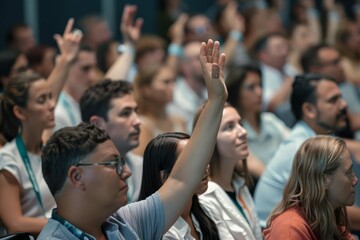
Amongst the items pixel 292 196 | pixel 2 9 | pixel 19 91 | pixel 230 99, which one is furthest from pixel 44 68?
pixel 292 196

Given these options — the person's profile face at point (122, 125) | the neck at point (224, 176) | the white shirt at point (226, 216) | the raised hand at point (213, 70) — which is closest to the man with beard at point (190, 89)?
the person's profile face at point (122, 125)

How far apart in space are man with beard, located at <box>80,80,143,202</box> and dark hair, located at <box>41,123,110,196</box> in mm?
1454

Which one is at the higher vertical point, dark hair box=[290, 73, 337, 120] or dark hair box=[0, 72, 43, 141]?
dark hair box=[0, 72, 43, 141]

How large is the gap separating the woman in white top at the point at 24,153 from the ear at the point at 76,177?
36.4 inches

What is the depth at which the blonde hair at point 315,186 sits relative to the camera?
318 centimetres

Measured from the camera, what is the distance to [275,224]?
124 inches

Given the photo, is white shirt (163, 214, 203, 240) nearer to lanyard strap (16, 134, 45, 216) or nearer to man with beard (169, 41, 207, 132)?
lanyard strap (16, 134, 45, 216)

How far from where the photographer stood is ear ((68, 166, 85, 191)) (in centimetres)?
256

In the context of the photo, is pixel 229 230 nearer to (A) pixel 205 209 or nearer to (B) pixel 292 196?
(A) pixel 205 209

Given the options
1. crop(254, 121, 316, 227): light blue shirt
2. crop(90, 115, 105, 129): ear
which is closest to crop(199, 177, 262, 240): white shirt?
crop(254, 121, 316, 227): light blue shirt

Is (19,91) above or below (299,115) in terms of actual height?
above

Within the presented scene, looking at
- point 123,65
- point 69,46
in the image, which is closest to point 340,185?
point 69,46

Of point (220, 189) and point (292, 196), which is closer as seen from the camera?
point (292, 196)

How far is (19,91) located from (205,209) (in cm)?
111
